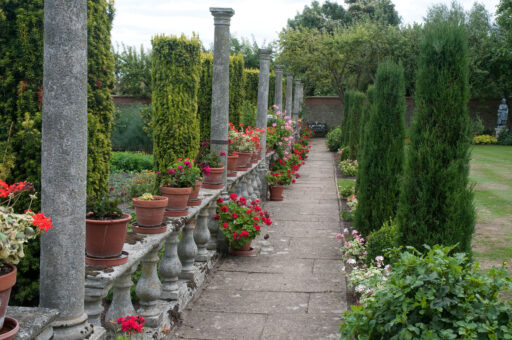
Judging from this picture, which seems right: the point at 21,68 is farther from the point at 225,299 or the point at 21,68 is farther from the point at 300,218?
the point at 300,218

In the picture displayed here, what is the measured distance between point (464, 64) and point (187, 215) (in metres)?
2.80

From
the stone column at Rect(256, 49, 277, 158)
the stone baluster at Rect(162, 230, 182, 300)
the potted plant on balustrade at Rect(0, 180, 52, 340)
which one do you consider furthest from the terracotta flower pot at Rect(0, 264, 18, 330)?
the stone column at Rect(256, 49, 277, 158)

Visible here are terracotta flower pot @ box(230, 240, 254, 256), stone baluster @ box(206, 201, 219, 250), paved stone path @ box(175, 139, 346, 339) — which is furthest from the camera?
terracotta flower pot @ box(230, 240, 254, 256)

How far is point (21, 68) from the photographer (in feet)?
10.4

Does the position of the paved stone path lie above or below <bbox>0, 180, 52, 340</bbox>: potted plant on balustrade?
below

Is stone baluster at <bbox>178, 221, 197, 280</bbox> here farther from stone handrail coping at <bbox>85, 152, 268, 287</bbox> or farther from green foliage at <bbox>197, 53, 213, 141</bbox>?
green foliage at <bbox>197, 53, 213, 141</bbox>

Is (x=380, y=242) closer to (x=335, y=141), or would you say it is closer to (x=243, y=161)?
(x=243, y=161)

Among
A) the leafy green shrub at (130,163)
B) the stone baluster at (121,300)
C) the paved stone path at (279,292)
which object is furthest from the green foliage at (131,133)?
the stone baluster at (121,300)

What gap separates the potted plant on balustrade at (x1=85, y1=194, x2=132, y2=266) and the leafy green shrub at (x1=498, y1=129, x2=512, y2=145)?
28.7 metres

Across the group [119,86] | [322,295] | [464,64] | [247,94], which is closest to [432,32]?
[464,64]

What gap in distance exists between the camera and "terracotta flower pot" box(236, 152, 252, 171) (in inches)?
306

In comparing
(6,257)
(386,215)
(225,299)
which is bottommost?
(225,299)

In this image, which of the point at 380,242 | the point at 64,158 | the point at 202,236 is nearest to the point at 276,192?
the point at 202,236

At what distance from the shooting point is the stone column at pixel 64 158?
7.18 ft
